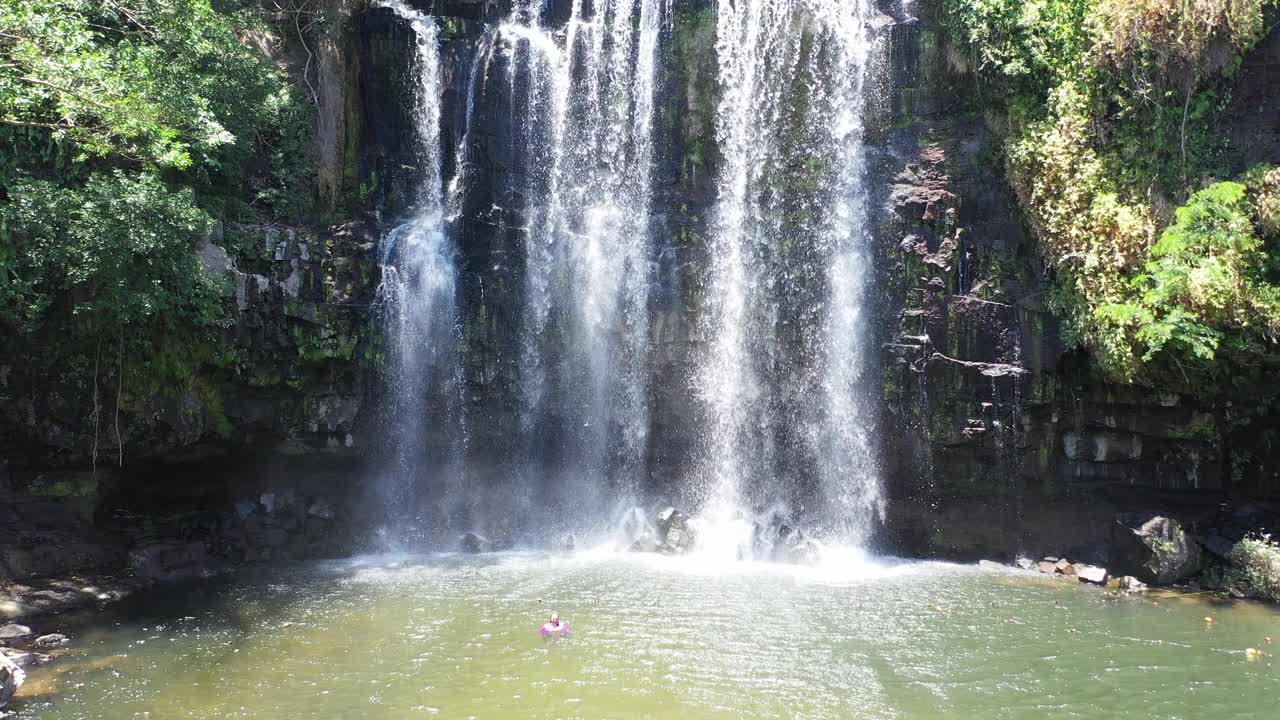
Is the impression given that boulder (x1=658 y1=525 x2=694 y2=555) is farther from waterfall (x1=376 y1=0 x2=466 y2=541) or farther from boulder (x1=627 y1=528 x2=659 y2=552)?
waterfall (x1=376 y1=0 x2=466 y2=541)

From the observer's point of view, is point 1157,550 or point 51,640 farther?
point 1157,550

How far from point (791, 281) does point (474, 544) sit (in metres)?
8.58

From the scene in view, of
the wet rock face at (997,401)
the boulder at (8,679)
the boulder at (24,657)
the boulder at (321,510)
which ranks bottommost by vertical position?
the boulder at (24,657)

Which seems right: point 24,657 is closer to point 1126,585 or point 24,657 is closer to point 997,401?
point 997,401

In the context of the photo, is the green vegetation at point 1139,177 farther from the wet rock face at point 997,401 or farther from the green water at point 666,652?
the green water at point 666,652

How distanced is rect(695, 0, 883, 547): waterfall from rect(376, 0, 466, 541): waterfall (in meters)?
5.52

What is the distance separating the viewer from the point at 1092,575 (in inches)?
583

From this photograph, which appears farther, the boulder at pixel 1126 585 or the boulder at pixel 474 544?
the boulder at pixel 474 544

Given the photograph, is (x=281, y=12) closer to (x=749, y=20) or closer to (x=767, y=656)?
(x=749, y=20)

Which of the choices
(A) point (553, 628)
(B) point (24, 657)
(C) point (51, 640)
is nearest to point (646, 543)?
(A) point (553, 628)

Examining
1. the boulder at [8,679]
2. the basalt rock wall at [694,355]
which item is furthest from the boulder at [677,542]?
the boulder at [8,679]

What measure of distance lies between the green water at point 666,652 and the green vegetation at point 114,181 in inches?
190

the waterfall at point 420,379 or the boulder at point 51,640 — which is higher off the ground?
the waterfall at point 420,379

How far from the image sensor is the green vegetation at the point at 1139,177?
44.6ft
